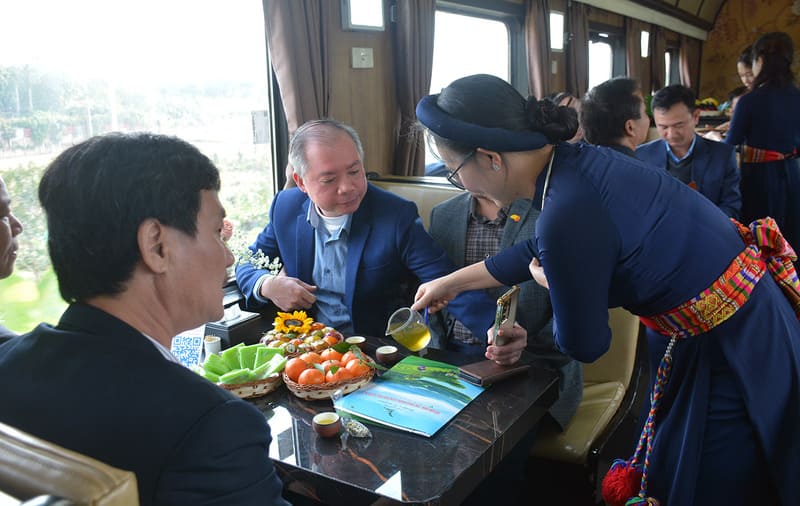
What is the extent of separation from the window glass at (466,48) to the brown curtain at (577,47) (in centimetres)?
109

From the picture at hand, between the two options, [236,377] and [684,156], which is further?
[684,156]

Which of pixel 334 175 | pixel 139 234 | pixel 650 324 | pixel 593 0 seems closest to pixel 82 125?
pixel 334 175

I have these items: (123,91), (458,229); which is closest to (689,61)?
(458,229)

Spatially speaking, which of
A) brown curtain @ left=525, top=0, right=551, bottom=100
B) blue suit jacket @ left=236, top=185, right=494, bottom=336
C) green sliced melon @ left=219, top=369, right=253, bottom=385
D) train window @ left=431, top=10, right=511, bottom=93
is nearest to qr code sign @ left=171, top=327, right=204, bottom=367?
green sliced melon @ left=219, top=369, right=253, bottom=385

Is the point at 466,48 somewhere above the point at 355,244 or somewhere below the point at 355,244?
above

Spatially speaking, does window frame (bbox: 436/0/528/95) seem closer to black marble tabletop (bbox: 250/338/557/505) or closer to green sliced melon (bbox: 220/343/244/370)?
green sliced melon (bbox: 220/343/244/370)

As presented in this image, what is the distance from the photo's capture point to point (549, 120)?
1.45 m

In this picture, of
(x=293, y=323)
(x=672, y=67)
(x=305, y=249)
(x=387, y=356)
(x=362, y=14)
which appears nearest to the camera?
(x=387, y=356)

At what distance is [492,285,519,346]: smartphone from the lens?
1.70 metres

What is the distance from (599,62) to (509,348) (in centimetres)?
752

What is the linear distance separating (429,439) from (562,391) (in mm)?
879

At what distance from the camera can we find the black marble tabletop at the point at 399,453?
4.01ft

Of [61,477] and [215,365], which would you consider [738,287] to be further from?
[61,477]

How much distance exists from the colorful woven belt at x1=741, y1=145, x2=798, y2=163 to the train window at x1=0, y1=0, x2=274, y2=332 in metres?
3.26
